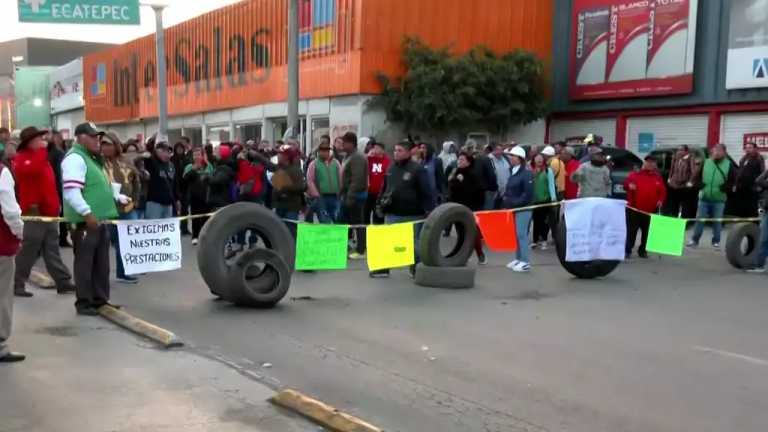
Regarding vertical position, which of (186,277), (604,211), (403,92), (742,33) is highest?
→ (742,33)

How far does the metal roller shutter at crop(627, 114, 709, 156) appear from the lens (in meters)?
23.5

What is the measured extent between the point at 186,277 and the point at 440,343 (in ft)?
15.0

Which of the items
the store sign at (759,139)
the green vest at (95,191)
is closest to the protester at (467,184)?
the green vest at (95,191)

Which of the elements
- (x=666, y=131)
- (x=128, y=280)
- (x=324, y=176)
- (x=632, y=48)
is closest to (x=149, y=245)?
(x=128, y=280)

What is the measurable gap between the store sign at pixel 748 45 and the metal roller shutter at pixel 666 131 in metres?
1.84

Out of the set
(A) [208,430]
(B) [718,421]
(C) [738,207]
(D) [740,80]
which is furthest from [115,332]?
(D) [740,80]

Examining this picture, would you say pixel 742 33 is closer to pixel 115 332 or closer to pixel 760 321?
pixel 760 321

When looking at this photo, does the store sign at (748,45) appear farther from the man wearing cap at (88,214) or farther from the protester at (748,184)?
the man wearing cap at (88,214)

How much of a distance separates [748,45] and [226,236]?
18.2 m

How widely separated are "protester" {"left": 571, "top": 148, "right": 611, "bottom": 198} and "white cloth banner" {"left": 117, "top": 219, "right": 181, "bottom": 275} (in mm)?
6898

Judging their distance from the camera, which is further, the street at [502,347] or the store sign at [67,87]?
the store sign at [67,87]

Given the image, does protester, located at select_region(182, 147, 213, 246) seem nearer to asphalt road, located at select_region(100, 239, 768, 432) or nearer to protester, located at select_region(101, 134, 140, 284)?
asphalt road, located at select_region(100, 239, 768, 432)

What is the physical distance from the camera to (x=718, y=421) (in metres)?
5.20

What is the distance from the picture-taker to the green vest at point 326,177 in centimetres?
1216
